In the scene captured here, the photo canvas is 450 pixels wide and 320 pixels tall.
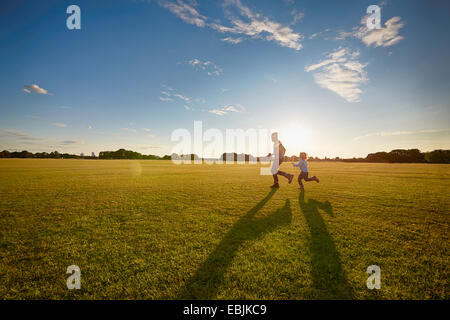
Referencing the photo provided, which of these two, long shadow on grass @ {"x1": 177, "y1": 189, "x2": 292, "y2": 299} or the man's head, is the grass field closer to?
long shadow on grass @ {"x1": 177, "y1": 189, "x2": 292, "y2": 299}

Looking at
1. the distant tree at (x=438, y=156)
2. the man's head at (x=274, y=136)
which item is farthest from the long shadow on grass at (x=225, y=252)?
the distant tree at (x=438, y=156)

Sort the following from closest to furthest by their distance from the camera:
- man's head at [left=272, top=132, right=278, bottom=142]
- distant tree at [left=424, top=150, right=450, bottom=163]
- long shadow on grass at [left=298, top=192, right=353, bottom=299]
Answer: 1. long shadow on grass at [left=298, top=192, right=353, bottom=299]
2. man's head at [left=272, top=132, right=278, bottom=142]
3. distant tree at [left=424, top=150, right=450, bottom=163]

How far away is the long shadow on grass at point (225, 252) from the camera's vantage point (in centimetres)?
240

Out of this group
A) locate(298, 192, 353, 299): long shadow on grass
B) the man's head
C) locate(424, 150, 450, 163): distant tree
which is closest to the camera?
locate(298, 192, 353, 299): long shadow on grass

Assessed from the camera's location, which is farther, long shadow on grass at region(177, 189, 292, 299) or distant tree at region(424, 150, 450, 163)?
distant tree at region(424, 150, 450, 163)

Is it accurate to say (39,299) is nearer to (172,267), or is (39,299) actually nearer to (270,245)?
(172,267)

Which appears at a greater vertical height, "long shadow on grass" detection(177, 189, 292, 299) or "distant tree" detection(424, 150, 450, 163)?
"distant tree" detection(424, 150, 450, 163)

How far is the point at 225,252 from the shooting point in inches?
133

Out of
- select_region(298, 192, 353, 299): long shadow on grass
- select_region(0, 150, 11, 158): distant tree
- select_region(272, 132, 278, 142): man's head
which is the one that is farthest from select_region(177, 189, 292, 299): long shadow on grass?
select_region(0, 150, 11, 158): distant tree

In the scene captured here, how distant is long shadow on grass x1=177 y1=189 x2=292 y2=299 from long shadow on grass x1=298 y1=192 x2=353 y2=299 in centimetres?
95

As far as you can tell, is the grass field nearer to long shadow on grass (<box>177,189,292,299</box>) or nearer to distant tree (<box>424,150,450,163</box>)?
long shadow on grass (<box>177,189,292,299</box>)

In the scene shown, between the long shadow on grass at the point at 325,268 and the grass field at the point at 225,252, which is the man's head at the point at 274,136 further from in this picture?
the long shadow on grass at the point at 325,268

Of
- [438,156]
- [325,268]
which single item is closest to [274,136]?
[325,268]

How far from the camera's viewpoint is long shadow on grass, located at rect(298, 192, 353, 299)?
236cm
